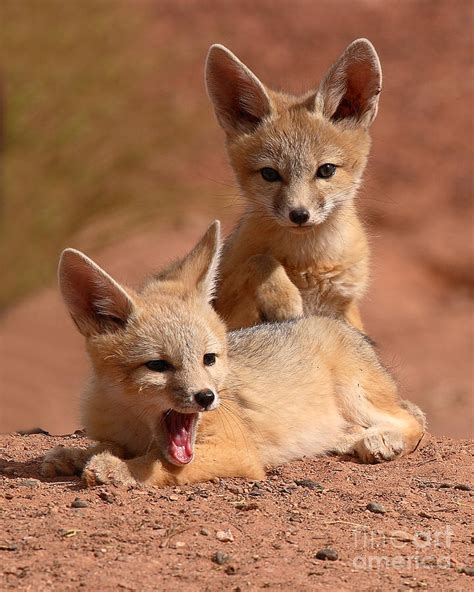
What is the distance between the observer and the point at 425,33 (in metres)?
20.9

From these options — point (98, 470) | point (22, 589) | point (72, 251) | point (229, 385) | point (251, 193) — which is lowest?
point (22, 589)

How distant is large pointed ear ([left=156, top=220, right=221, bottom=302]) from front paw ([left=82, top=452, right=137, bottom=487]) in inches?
36.2

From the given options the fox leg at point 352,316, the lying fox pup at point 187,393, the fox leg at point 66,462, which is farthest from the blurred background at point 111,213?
the fox leg at point 66,462

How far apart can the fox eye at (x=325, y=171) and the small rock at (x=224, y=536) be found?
8.65 feet

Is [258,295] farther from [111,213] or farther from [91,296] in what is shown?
[111,213]

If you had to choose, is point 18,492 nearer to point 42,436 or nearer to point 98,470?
point 98,470

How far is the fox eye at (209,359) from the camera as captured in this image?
192 inches

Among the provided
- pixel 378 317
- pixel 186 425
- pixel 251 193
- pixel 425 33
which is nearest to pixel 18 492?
pixel 186 425

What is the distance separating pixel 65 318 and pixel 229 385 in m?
7.35

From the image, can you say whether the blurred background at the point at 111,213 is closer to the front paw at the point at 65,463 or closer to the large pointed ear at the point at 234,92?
the large pointed ear at the point at 234,92

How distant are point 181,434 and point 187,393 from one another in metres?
0.41

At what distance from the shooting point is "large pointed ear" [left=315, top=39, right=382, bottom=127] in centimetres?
652

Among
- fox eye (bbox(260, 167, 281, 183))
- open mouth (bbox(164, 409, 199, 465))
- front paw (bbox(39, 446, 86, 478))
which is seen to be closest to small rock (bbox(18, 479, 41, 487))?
front paw (bbox(39, 446, 86, 478))

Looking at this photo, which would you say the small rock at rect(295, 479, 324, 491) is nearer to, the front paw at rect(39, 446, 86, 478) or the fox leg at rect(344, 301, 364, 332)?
the front paw at rect(39, 446, 86, 478)
